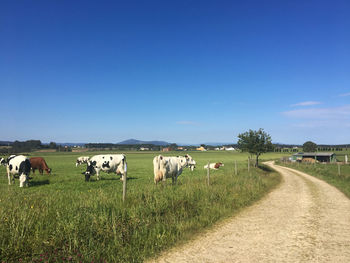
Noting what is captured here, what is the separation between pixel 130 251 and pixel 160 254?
0.83 m

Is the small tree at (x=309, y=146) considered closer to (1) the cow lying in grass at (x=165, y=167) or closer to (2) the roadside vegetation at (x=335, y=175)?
(2) the roadside vegetation at (x=335, y=175)

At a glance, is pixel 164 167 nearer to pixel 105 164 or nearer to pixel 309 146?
pixel 105 164

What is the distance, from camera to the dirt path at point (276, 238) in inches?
230

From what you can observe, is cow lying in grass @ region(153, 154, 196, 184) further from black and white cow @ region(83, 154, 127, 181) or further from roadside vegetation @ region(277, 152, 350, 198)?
roadside vegetation @ region(277, 152, 350, 198)

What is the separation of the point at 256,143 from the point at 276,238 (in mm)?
38128

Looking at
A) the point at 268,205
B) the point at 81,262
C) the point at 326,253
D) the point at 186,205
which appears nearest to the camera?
the point at 81,262

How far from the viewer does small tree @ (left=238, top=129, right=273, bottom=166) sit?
4294 cm

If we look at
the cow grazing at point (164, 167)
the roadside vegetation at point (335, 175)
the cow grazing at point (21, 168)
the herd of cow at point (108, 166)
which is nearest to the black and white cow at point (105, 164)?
the herd of cow at point (108, 166)

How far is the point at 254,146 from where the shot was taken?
141 feet

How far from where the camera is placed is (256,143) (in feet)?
141

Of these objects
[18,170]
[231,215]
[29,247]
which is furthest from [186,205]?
[18,170]

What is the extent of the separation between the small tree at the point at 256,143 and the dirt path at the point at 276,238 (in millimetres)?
32829

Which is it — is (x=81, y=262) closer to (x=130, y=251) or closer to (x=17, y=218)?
(x=130, y=251)

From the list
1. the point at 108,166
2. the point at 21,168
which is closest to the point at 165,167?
the point at 108,166
